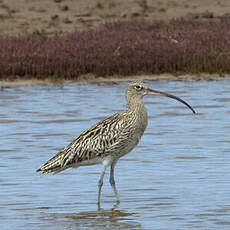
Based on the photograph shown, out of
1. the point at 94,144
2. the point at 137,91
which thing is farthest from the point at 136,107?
the point at 94,144

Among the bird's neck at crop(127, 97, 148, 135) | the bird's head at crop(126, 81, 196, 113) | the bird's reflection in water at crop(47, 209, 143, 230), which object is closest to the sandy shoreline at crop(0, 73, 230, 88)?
the bird's head at crop(126, 81, 196, 113)

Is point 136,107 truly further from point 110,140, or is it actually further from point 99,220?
point 99,220

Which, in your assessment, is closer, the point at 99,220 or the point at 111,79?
the point at 99,220

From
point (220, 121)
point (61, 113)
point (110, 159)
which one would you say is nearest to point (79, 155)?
point (110, 159)

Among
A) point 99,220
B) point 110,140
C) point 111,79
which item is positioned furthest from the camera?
point 111,79

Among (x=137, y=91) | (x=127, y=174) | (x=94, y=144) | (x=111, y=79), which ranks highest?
(x=137, y=91)

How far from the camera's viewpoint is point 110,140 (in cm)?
938

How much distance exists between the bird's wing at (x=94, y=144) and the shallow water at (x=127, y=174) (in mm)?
351

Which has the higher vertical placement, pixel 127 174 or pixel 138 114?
pixel 138 114

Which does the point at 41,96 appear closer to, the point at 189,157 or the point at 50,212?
the point at 189,157

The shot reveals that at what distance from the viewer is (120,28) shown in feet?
97.3

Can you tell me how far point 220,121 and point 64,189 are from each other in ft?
19.5

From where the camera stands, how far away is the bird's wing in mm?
9375

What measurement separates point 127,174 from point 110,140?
1368 millimetres
